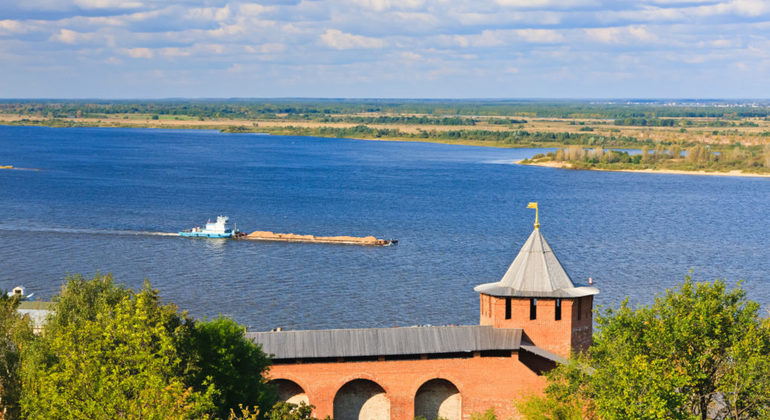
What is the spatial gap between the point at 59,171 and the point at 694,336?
95.6 meters

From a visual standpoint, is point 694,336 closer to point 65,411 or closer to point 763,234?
point 65,411

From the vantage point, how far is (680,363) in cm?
2116

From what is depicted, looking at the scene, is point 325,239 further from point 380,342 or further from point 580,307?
point 380,342

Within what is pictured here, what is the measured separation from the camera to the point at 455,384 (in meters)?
25.4

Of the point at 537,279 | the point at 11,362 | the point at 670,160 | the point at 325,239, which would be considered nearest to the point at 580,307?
the point at 537,279

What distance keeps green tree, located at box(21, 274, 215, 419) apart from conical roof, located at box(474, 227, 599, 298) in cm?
893

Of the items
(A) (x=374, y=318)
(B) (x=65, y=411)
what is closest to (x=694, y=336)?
(B) (x=65, y=411)

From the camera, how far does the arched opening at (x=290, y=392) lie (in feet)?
82.4

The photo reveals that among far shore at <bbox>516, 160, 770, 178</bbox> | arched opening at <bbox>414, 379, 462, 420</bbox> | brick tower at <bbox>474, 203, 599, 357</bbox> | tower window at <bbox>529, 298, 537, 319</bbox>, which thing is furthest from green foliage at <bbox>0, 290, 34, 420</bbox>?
far shore at <bbox>516, 160, 770, 178</bbox>

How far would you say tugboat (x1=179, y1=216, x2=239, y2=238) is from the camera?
6669 cm

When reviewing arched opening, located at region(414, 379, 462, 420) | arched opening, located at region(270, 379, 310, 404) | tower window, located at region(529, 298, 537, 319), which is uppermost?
tower window, located at region(529, 298, 537, 319)

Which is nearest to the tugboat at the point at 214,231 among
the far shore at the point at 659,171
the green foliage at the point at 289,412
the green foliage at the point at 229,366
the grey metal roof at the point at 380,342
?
the grey metal roof at the point at 380,342

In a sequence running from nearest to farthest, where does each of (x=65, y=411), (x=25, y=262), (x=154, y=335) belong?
(x=65, y=411), (x=154, y=335), (x=25, y=262)

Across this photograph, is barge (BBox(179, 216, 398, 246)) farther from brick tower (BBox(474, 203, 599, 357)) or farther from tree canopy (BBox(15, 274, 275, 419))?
tree canopy (BBox(15, 274, 275, 419))
